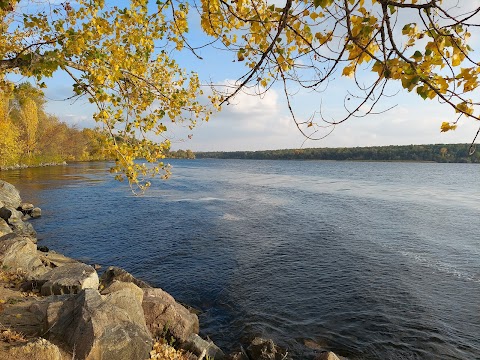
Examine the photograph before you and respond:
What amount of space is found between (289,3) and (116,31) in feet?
16.2

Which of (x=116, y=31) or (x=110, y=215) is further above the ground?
(x=116, y=31)

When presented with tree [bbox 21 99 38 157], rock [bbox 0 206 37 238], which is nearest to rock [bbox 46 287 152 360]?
rock [bbox 0 206 37 238]

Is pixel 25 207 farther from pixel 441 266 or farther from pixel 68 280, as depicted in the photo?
pixel 441 266

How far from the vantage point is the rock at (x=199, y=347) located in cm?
839

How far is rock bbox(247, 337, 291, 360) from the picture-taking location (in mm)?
9180

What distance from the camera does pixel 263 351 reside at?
9.26 m

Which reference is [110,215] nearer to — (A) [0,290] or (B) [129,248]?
(B) [129,248]

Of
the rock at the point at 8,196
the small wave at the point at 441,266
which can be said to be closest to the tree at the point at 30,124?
the rock at the point at 8,196

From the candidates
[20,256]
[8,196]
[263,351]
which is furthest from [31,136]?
[263,351]

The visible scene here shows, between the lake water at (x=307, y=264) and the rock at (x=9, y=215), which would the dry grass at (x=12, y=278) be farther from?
the rock at (x=9, y=215)

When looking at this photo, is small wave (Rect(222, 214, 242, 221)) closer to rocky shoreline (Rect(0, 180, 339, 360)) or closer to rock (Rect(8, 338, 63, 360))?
rocky shoreline (Rect(0, 180, 339, 360))

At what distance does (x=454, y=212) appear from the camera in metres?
30.9

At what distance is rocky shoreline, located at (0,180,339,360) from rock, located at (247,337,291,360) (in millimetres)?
26

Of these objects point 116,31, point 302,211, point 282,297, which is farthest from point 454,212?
point 116,31
